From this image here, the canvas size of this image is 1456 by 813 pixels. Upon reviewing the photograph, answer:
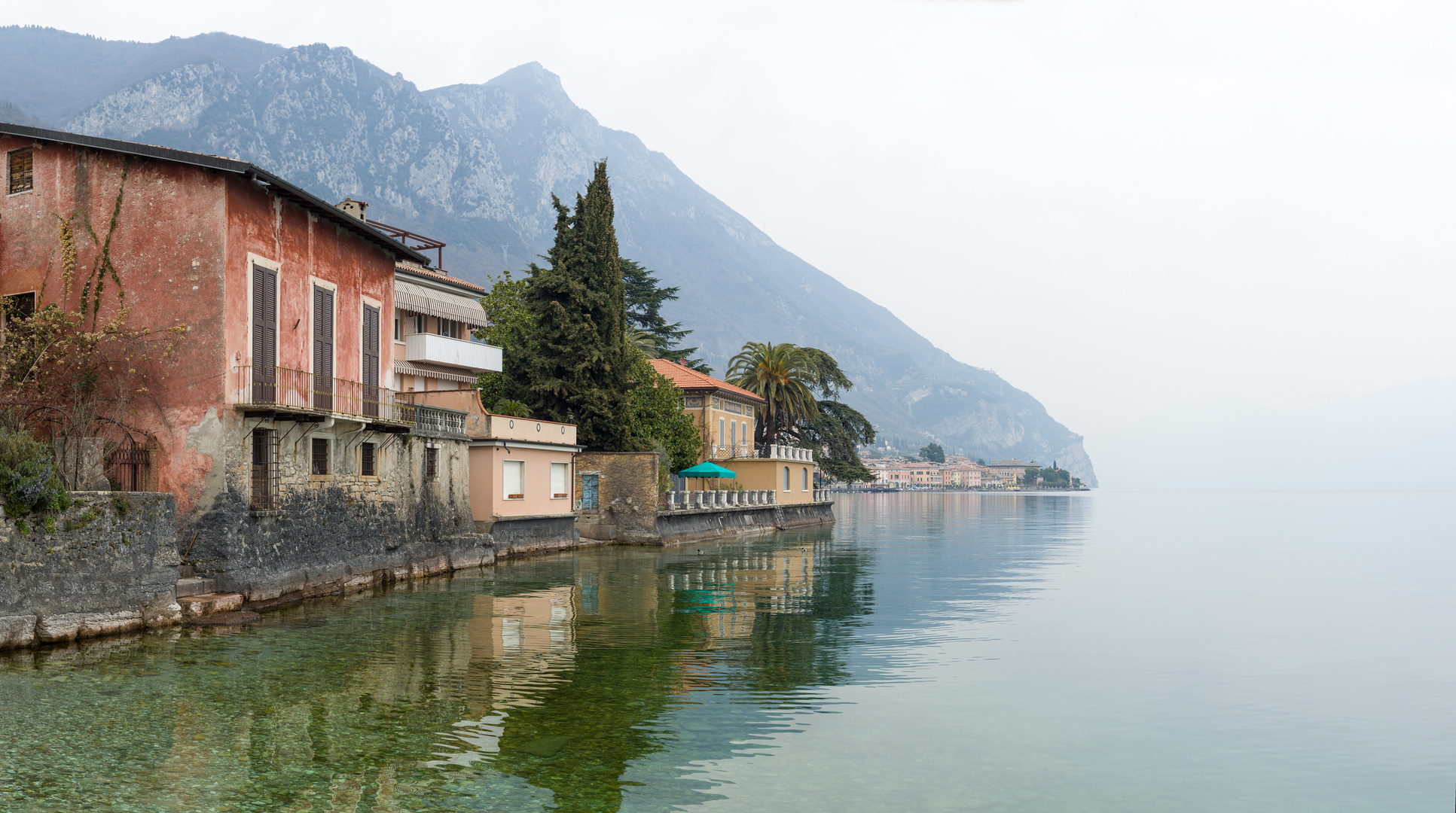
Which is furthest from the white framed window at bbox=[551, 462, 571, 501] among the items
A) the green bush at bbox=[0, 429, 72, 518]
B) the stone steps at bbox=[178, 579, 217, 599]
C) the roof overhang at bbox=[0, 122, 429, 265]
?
the green bush at bbox=[0, 429, 72, 518]

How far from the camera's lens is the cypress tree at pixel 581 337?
4144 cm

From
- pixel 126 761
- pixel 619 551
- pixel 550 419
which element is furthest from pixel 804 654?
pixel 550 419

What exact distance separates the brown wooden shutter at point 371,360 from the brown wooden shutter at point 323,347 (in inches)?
70.3

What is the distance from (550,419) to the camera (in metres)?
41.8

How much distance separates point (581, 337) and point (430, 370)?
234 inches

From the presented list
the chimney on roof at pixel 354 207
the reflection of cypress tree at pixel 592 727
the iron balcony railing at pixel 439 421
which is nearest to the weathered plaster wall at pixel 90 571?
the reflection of cypress tree at pixel 592 727

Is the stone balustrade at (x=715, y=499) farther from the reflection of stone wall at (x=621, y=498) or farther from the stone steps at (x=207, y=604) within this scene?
the stone steps at (x=207, y=604)

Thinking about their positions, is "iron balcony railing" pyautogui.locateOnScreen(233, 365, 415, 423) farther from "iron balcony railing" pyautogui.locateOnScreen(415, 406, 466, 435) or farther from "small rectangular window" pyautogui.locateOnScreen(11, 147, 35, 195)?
"small rectangular window" pyautogui.locateOnScreen(11, 147, 35, 195)

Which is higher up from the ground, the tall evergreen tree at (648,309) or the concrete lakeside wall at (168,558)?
A: the tall evergreen tree at (648,309)

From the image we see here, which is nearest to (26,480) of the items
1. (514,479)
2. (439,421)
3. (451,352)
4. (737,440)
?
(439,421)

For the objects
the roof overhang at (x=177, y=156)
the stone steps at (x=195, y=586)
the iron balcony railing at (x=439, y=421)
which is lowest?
the stone steps at (x=195, y=586)

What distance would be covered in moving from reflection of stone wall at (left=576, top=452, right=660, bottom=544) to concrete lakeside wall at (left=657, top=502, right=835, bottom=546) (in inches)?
32.5

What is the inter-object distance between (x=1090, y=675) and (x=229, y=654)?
497 inches

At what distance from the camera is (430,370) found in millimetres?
40438
